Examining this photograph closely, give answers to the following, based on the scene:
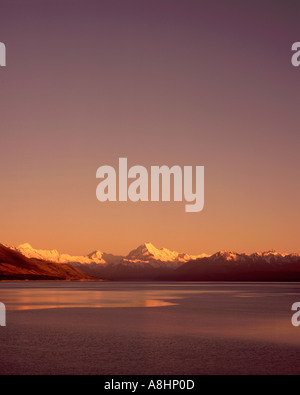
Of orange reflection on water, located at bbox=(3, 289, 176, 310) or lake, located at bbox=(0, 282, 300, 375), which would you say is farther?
orange reflection on water, located at bbox=(3, 289, 176, 310)

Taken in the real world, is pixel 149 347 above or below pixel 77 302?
above

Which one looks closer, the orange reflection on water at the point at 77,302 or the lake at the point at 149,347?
the lake at the point at 149,347

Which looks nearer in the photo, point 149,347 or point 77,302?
point 149,347

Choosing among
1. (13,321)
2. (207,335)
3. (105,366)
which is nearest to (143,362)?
(105,366)

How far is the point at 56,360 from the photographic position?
111ft

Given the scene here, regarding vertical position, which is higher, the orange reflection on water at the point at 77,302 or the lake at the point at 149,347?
the lake at the point at 149,347

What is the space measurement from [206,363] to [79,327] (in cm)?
2466

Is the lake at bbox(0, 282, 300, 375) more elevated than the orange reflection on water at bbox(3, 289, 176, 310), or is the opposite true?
the lake at bbox(0, 282, 300, 375)

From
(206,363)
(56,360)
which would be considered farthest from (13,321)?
(206,363)
